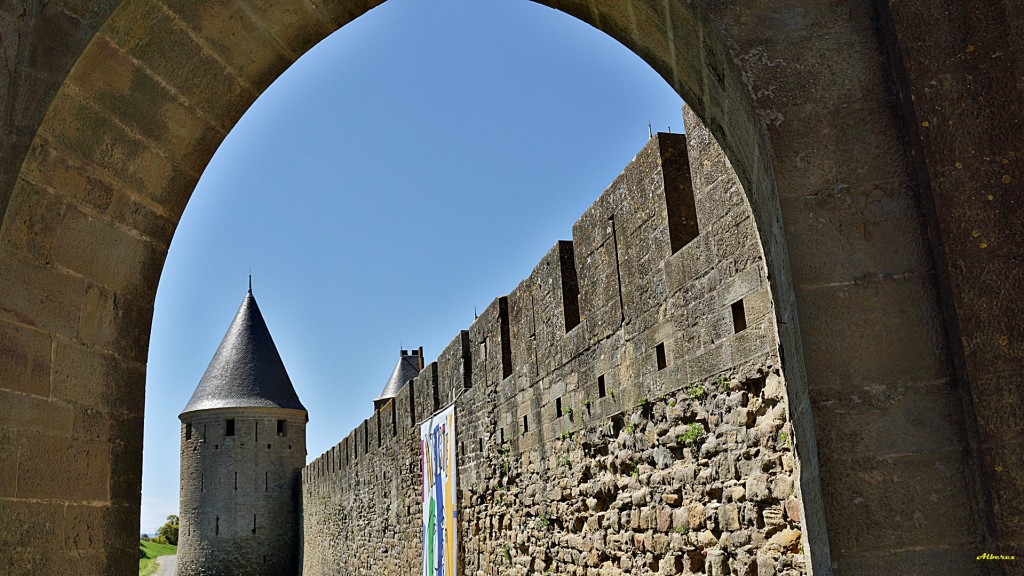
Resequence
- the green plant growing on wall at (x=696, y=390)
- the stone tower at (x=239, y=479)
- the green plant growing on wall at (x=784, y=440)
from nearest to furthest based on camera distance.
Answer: the green plant growing on wall at (x=784, y=440), the green plant growing on wall at (x=696, y=390), the stone tower at (x=239, y=479)

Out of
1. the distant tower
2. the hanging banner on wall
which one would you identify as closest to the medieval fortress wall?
the hanging banner on wall

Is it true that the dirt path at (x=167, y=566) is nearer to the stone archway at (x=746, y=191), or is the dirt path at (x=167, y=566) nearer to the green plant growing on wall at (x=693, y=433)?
the green plant growing on wall at (x=693, y=433)

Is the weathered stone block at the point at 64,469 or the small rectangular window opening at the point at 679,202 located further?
the small rectangular window opening at the point at 679,202

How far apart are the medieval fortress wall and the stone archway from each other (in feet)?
5.19

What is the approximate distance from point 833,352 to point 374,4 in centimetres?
195

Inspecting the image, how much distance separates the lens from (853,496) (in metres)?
1.53

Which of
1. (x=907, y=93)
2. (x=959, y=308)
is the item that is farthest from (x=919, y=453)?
(x=907, y=93)

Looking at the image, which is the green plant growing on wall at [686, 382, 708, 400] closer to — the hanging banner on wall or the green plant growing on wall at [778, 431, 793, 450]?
the green plant growing on wall at [778, 431, 793, 450]

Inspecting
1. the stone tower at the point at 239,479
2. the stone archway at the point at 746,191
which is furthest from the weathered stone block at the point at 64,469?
the stone tower at the point at 239,479

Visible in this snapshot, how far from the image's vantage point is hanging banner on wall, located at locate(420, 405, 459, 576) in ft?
27.8

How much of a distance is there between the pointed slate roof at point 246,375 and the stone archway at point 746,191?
2439cm

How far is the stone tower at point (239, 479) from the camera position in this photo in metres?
25.5

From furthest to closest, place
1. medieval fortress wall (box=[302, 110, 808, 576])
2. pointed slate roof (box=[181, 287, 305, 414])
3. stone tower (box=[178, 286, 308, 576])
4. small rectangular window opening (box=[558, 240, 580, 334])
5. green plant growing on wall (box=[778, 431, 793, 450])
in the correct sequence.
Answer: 1. pointed slate roof (box=[181, 287, 305, 414])
2. stone tower (box=[178, 286, 308, 576])
3. small rectangular window opening (box=[558, 240, 580, 334])
4. medieval fortress wall (box=[302, 110, 808, 576])
5. green plant growing on wall (box=[778, 431, 793, 450])

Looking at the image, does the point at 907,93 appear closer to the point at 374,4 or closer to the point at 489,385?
the point at 374,4
